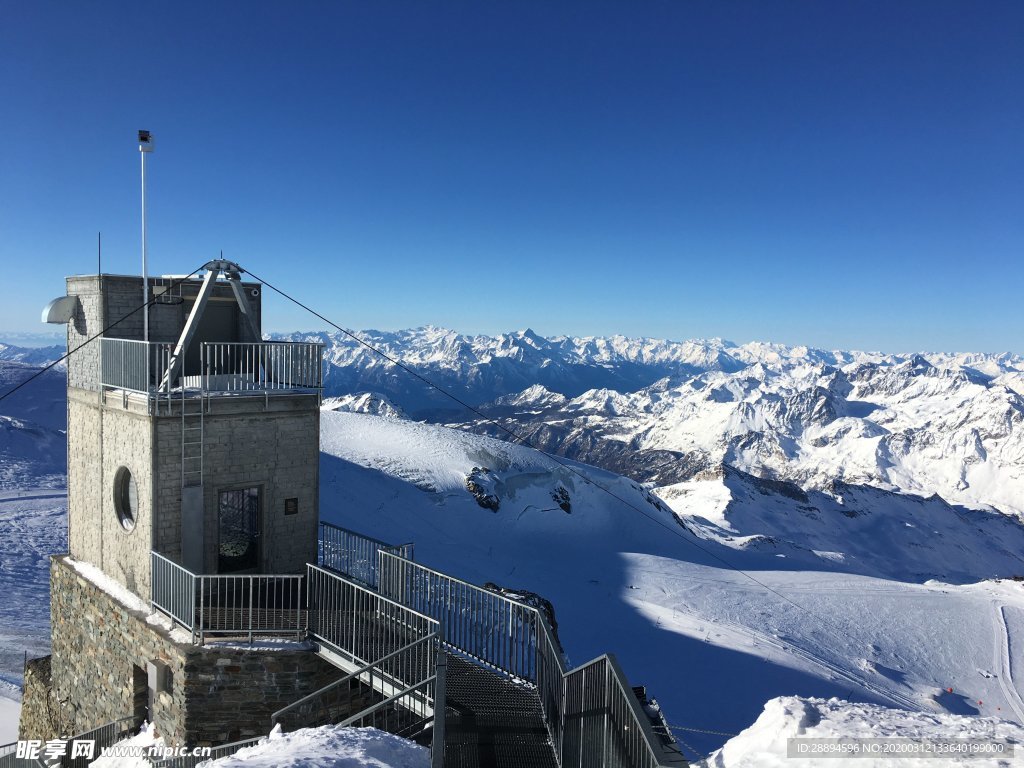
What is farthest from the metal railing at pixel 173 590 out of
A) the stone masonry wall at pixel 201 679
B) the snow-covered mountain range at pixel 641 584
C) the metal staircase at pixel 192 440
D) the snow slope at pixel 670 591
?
the snow slope at pixel 670 591

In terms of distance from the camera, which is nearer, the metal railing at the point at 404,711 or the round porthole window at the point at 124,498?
the metal railing at the point at 404,711

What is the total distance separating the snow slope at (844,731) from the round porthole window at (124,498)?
1282 centimetres

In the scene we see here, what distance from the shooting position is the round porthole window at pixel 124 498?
14687 millimetres

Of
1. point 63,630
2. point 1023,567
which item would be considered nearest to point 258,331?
point 63,630

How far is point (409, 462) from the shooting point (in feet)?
158

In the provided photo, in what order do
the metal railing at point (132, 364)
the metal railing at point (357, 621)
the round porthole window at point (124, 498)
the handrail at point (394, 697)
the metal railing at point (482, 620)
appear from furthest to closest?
the round porthole window at point (124, 498) → the metal railing at point (132, 364) → the metal railing at point (357, 621) → the metal railing at point (482, 620) → the handrail at point (394, 697)

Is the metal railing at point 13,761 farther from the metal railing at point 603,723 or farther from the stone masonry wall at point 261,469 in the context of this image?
the metal railing at point 603,723

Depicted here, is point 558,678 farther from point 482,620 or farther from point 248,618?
point 248,618

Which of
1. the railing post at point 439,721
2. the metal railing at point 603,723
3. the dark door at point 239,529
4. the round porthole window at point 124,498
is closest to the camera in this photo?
the metal railing at point 603,723

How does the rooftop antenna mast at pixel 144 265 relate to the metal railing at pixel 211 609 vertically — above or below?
above

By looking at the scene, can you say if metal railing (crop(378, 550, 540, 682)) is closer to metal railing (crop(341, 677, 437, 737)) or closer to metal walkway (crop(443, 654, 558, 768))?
metal walkway (crop(443, 654, 558, 768))

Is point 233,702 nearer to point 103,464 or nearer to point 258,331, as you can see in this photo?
point 103,464

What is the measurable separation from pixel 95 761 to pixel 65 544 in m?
25.7

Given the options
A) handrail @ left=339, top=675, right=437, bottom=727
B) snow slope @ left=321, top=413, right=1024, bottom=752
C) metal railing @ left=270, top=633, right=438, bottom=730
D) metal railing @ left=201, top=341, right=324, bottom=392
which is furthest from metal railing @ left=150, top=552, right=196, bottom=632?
snow slope @ left=321, top=413, right=1024, bottom=752
